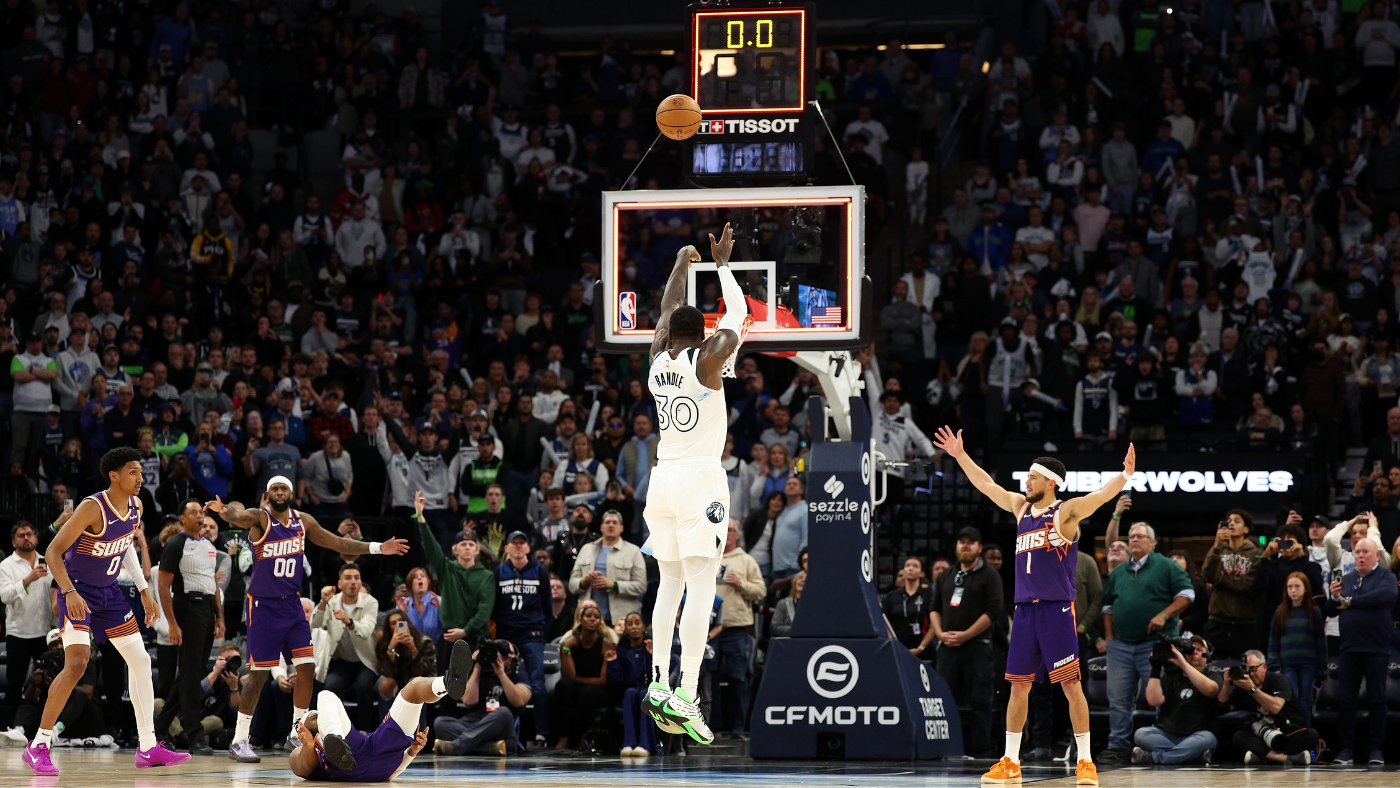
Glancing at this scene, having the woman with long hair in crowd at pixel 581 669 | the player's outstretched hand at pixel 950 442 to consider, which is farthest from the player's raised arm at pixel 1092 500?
the woman with long hair in crowd at pixel 581 669

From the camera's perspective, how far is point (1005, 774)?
11852 millimetres

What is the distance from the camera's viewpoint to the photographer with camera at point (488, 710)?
16.0 m

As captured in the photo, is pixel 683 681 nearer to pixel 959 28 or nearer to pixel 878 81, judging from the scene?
pixel 878 81

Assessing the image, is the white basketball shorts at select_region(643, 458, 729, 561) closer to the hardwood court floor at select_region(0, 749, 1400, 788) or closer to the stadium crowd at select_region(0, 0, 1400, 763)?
the hardwood court floor at select_region(0, 749, 1400, 788)

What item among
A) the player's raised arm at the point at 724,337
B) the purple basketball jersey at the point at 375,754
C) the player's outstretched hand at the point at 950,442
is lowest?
the purple basketball jersey at the point at 375,754

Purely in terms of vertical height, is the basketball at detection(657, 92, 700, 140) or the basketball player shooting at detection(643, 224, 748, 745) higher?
the basketball at detection(657, 92, 700, 140)

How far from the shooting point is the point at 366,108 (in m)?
27.9

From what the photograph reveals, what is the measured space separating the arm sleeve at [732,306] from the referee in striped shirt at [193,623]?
715 cm

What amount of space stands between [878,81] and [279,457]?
11.8 metres

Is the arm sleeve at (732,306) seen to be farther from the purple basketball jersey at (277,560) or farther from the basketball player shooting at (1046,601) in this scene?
the purple basketball jersey at (277,560)

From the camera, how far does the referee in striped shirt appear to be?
1634 centimetres

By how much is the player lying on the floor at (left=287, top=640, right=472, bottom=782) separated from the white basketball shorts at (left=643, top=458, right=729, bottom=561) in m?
1.78

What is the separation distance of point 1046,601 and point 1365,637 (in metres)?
4.50

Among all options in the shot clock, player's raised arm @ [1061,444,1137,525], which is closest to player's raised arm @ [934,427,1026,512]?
Result: player's raised arm @ [1061,444,1137,525]
